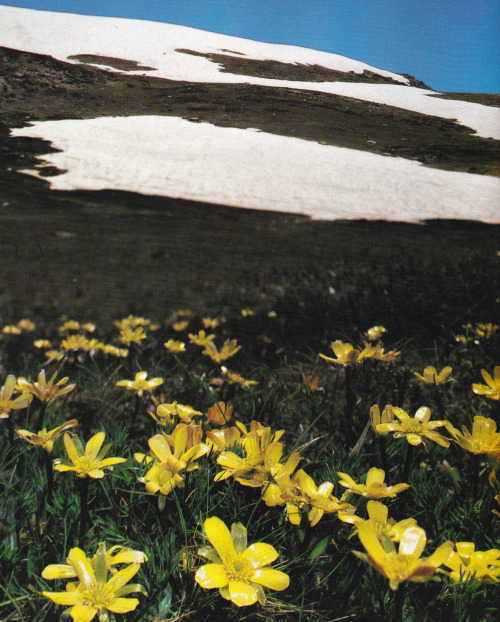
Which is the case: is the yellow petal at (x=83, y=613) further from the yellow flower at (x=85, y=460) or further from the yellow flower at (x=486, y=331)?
the yellow flower at (x=486, y=331)

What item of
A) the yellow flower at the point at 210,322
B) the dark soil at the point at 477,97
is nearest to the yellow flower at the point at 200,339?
the yellow flower at the point at 210,322

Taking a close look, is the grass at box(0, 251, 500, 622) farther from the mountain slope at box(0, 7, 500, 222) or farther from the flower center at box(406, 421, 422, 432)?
the mountain slope at box(0, 7, 500, 222)

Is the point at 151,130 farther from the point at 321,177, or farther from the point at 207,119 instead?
the point at 321,177

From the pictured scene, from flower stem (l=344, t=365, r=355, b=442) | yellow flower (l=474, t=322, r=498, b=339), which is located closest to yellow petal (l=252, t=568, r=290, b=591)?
flower stem (l=344, t=365, r=355, b=442)

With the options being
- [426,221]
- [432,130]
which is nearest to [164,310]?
[426,221]

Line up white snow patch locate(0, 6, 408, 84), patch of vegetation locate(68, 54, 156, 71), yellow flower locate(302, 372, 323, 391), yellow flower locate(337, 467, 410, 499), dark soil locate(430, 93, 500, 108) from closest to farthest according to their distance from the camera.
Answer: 1. yellow flower locate(337, 467, 410, 499)
2. yellow flower locate(302, 372, 323, 391)
3. white snow patch locate(0, 6, 408, 84)
4. patch of vegetation locate(68, 54, 156, 71)
5. dark soil locate(430, 93, 500, 108)

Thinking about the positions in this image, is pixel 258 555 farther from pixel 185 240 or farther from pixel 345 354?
pixel 185 240
